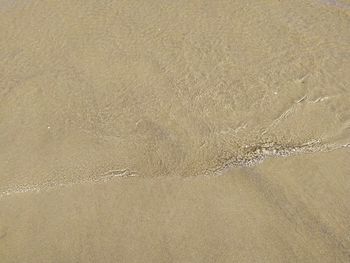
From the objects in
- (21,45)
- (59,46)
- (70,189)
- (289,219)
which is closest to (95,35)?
(59,46)

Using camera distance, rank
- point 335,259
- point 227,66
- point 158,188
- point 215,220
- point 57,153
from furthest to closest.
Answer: point 227,66 < point 57,153 < point 158,188 < point 215,220 < point 335,259

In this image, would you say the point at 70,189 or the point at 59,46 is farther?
the point at 59,46

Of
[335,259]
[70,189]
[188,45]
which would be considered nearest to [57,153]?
[70,189]

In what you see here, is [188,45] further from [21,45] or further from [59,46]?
[21,45]

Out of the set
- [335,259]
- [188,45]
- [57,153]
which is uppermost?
[188,45]

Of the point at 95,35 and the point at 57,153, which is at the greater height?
the point at 95,35

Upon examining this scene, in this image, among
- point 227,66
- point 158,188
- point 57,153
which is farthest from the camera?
point 227,66
